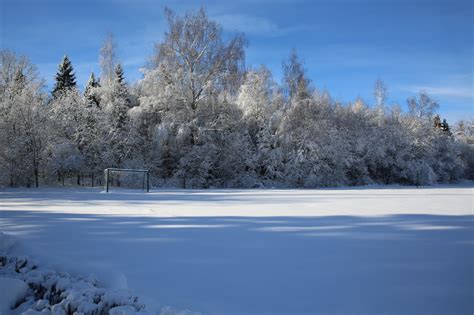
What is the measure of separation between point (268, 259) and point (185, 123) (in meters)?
17.2

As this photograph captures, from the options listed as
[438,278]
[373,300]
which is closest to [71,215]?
[373,300]

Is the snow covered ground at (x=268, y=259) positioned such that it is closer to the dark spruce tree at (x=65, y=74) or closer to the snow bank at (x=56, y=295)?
the snow bank at (x=56, y=295)

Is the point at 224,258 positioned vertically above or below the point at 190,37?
below

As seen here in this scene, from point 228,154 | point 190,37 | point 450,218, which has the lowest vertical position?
point 450,218

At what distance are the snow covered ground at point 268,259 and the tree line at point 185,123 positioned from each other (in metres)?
14.6

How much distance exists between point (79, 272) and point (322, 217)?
15.1 ft

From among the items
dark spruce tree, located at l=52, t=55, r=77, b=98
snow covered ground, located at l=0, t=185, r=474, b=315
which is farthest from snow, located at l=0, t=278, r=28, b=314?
dark spruce tree, located at l=52, t=55, r=77, b=98

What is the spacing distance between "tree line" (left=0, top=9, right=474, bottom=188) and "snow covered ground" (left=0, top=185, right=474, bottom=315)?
47.7ft

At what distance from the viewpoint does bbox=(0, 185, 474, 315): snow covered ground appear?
2701 millimetres

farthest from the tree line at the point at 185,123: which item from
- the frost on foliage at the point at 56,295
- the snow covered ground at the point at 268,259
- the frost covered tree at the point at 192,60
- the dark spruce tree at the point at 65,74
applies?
the frost on foliage at the point at 56,295

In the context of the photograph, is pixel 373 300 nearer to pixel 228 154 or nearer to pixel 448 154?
pixel 228 154

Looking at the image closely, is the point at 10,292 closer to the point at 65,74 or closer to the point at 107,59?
the point at 107,59

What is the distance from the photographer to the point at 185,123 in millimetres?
20078

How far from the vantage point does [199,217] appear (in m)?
6.18
